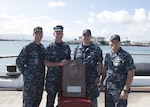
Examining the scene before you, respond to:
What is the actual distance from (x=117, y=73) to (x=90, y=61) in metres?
0.48

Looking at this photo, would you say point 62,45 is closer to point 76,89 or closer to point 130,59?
point 76,89

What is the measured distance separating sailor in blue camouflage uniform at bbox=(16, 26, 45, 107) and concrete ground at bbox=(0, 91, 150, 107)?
1.34 m

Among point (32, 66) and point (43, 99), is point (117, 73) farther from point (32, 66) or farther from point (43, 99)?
point (43, 99)

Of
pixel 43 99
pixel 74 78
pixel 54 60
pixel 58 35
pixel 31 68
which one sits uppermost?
pixel 58 35

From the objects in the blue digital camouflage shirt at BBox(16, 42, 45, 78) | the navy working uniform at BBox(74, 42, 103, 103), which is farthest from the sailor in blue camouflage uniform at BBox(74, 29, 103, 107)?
the blue digital camouflage shirt at BBox(16, 42, 45, 78)

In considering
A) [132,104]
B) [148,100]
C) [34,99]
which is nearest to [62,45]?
[34,99]

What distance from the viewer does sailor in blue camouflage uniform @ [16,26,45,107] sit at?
4.08 m

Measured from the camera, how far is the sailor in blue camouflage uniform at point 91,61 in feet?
13.7

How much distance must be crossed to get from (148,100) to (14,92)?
9.13 ft

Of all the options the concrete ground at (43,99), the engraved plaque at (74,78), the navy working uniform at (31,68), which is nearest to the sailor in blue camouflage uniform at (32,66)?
the navy working uniform at (31,68)

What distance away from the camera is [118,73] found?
12.7 feet

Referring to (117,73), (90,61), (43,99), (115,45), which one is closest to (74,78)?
(90,61)

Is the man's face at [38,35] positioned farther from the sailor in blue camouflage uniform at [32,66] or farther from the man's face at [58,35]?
the man's face at [58,35]

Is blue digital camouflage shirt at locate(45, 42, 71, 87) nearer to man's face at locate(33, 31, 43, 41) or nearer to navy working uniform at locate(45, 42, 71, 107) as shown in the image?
navy working uniform at locate(45, 42, 71, 107)
